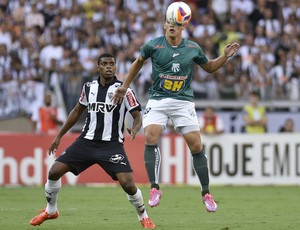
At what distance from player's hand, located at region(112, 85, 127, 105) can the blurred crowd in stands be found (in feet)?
36.2

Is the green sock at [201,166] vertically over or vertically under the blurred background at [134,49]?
under

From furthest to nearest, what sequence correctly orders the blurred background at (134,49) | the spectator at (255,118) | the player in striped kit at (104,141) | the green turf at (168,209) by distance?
1. the blurred background at (134,49)
2. the spectator at (255,118)
3. the green turf at (168,209)
4. the player in striped kit at (104,141)

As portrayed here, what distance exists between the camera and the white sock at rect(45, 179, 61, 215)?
36.1 ft

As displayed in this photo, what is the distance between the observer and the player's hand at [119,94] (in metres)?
10.9

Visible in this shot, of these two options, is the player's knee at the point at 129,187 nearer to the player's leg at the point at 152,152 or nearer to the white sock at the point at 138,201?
the white sock at the point at 138,201

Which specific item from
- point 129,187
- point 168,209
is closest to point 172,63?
point 129,187

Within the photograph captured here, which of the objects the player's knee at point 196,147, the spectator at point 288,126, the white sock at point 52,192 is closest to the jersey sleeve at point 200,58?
the player's knee at point 196,147

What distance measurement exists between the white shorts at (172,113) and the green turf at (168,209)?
1303 mm

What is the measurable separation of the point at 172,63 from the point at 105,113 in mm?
1500

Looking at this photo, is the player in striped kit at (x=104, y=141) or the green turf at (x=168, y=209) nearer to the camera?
the player in striped kit at (x=104, y=141)

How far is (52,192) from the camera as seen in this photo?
1105 cm

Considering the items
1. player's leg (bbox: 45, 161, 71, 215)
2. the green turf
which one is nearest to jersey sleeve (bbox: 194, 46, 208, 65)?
the green turf

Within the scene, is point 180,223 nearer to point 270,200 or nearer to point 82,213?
point 82,213

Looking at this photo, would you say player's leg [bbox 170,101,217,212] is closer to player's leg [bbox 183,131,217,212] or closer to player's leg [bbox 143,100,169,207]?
player's leg [bbox 183,131,217,212]
